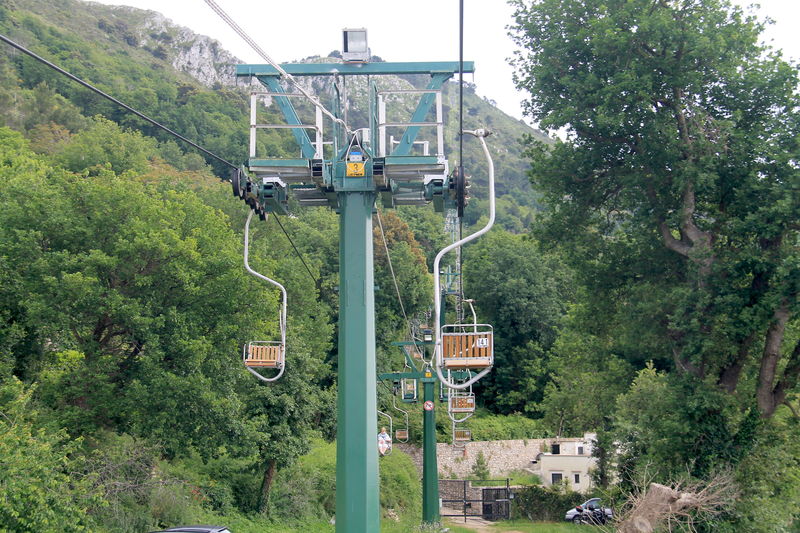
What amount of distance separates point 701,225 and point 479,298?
121 ft

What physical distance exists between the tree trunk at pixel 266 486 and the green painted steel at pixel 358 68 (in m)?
16.8

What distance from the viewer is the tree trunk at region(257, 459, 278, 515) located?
25.0m

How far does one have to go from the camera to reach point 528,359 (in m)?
52.2

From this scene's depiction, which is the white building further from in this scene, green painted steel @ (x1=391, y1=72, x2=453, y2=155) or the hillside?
green painted steel @ (x1=391, y1=72, x2=453, y2=155)

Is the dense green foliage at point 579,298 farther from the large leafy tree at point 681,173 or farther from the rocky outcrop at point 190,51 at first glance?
the rocky outcrop at point 190,51

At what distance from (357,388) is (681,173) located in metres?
11.0

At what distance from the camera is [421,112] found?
35.0ft

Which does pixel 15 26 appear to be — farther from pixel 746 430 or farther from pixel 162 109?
pixel 746 430

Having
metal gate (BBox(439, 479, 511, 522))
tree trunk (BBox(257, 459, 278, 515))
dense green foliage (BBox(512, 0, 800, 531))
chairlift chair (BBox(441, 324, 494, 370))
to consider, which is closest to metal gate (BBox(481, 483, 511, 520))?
metal gate (BBox(439, 479, 511, 522))

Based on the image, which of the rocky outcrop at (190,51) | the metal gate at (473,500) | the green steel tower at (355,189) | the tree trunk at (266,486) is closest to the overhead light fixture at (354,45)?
the green steel tower at (355,189)

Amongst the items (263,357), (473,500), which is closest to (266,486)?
(473,500)

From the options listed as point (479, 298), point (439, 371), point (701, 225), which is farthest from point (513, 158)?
point (439, 371)

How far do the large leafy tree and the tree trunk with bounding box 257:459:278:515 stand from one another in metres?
11.8

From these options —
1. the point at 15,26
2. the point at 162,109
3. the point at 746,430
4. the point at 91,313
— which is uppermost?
the point at 15,26
